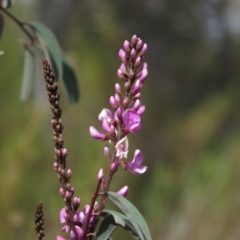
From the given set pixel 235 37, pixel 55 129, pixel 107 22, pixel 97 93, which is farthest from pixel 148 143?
pixel 55 129

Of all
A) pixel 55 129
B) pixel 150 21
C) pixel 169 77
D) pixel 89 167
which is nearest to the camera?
pixel 55 129

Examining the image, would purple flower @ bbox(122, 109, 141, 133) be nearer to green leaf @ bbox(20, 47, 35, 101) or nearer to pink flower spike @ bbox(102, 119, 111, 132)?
pink flower spike @ bbox(102, 119, 111, 132)

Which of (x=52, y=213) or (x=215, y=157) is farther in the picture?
(x=215, y=157)

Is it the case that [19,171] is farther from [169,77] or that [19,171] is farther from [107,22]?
[169,77]

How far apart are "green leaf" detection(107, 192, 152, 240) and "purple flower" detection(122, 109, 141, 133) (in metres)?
0.06

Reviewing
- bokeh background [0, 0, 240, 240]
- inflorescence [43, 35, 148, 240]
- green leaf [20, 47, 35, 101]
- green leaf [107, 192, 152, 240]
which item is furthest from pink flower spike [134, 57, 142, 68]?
bokeh background [0, 0, 240, 240]

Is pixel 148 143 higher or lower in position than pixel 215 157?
lower

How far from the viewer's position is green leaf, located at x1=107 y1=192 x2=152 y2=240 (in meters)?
0.55

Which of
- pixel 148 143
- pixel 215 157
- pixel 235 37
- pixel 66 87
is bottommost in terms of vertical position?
pixel 148 143

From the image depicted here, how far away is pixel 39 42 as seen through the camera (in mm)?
1149

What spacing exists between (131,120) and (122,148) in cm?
3

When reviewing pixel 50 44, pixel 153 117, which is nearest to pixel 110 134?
pixel 50 44

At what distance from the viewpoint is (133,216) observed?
568mm

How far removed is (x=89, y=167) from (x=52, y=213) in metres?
0.34
